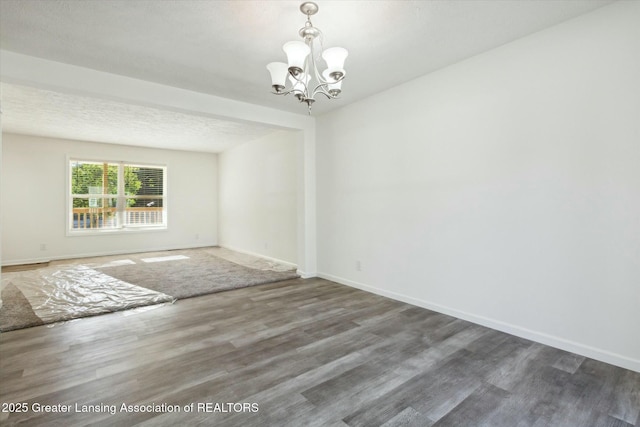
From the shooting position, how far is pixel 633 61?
2.13 meters

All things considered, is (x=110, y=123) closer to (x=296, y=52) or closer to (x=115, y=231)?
(x=115, y=231)

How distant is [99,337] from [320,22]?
322 centimetres

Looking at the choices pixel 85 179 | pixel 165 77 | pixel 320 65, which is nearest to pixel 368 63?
pixel 320 65

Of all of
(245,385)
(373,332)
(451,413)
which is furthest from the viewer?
(373,332)

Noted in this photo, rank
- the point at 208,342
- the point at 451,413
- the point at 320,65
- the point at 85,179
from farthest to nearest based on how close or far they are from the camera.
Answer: the point at 85,179, the point at 320,65, the point at 208,342, the point at 451,413

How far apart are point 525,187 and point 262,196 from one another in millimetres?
5013

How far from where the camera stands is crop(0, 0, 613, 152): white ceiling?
2.21m

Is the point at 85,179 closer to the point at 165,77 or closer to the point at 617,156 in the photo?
the point at 165,77

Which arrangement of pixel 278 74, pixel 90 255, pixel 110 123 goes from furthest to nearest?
pixel 90 255 < pixel 110 123 < pixel 278 74

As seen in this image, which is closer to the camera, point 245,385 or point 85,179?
point 245,385

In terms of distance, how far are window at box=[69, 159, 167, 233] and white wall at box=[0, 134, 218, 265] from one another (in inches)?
7.8

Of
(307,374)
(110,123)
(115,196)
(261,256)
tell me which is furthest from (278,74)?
(115,196)

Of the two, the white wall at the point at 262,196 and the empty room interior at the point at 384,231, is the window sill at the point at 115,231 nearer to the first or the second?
the white wall at the point at 262,196

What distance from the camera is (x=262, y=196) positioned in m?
6.66
